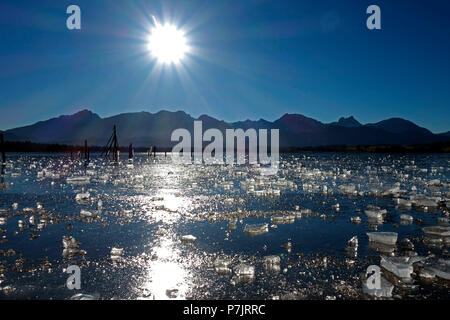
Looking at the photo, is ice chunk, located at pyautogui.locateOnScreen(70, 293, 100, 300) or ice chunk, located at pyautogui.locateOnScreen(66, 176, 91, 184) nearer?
ice chunk, located at pyautogui.locateOnScreen(70, 293, 100, 300)

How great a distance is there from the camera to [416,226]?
378 inches

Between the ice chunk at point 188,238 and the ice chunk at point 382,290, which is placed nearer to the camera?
the ice chunk at point 382,290

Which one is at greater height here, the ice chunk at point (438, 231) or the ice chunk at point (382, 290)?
the ice chunk at point (438, 231)

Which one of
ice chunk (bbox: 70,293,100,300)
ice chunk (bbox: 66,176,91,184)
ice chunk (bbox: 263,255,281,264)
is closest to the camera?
ice chunk (bbox: 70,293,100,300)

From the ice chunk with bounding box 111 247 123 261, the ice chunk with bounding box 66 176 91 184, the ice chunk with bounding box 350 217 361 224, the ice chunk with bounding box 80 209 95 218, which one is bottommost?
the ice chunk with bounding box 350 217 361 224

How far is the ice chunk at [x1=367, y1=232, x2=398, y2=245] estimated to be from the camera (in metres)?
7.71

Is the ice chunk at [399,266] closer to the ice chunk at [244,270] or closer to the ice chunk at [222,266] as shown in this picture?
the ice chunk at [244,270]

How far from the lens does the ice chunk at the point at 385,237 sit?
25.3 feet

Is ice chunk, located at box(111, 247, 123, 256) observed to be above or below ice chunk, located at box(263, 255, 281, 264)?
above

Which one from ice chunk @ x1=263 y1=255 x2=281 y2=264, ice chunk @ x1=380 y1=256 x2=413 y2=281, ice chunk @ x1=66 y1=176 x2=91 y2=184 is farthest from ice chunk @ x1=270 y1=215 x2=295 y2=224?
ice chunk @ x1=66 y1=176 x2=91 y2=184

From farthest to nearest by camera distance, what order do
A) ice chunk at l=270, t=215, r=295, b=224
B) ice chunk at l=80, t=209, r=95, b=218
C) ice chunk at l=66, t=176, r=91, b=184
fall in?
1. ice chunk at l=66, t=176, r=91, b=184
2. ice chunk at l=80, t=209, r=95, b=218
3. ice chunk at l=270, t=215, r=295, b=224

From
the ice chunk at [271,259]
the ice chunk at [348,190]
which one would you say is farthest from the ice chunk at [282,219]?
the ice chunk at [348,190]

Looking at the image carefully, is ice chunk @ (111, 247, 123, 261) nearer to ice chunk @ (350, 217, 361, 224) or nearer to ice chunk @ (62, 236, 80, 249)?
ice chunk @ (62, 236, 80, 249)

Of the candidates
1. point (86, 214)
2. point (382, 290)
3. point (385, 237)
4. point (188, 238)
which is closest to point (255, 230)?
point (188, 238)
